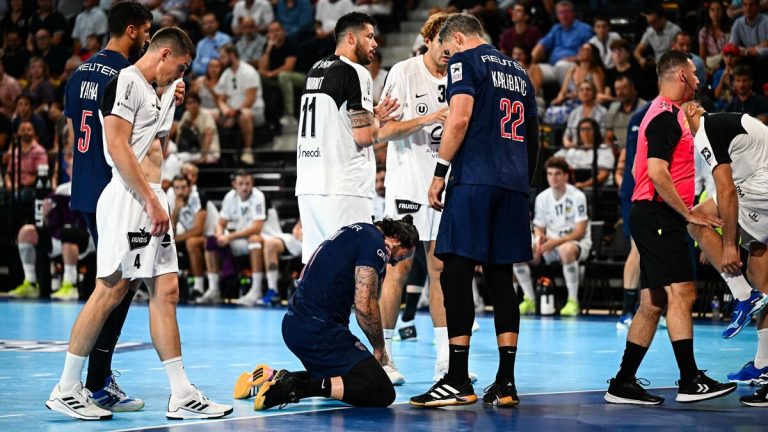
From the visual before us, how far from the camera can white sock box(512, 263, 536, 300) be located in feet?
45.6

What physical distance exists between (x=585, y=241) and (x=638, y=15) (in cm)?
481

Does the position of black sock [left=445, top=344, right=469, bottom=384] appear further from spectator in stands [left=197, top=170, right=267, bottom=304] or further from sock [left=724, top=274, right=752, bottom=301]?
spectator in stands [left=197, top=170, right=267, bottom=304]

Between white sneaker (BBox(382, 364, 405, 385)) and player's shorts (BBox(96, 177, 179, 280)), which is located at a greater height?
player's shorts (BBox(96, 177, 179, 280))

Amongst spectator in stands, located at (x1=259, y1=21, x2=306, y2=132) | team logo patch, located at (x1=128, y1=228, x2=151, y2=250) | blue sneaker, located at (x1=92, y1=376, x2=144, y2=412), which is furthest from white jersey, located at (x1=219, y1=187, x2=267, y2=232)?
team logo patch, located at (x1=128, y1=228, x2=151, y2=250)

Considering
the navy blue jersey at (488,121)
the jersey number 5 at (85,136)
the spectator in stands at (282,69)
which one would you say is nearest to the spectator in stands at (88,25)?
the spectator in stands at (282,69)

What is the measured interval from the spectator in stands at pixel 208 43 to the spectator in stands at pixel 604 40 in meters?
6.64

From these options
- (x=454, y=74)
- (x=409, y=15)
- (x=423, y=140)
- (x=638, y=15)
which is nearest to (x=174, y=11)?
(x=409, y=15)

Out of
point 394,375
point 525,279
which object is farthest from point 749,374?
point 525,279

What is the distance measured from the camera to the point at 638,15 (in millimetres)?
17344

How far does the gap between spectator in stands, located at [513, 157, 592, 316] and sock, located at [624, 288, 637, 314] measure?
61.1 inches

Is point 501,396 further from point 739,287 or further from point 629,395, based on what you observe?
point 739,287

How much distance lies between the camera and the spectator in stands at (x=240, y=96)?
1841cm

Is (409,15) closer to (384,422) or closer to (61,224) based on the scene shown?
(61,224)

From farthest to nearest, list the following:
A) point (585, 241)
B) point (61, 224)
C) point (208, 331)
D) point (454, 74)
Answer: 1. point (61, 224)
2. point (585, 241)
3. point (208, 331)
4. point (454, 74)
